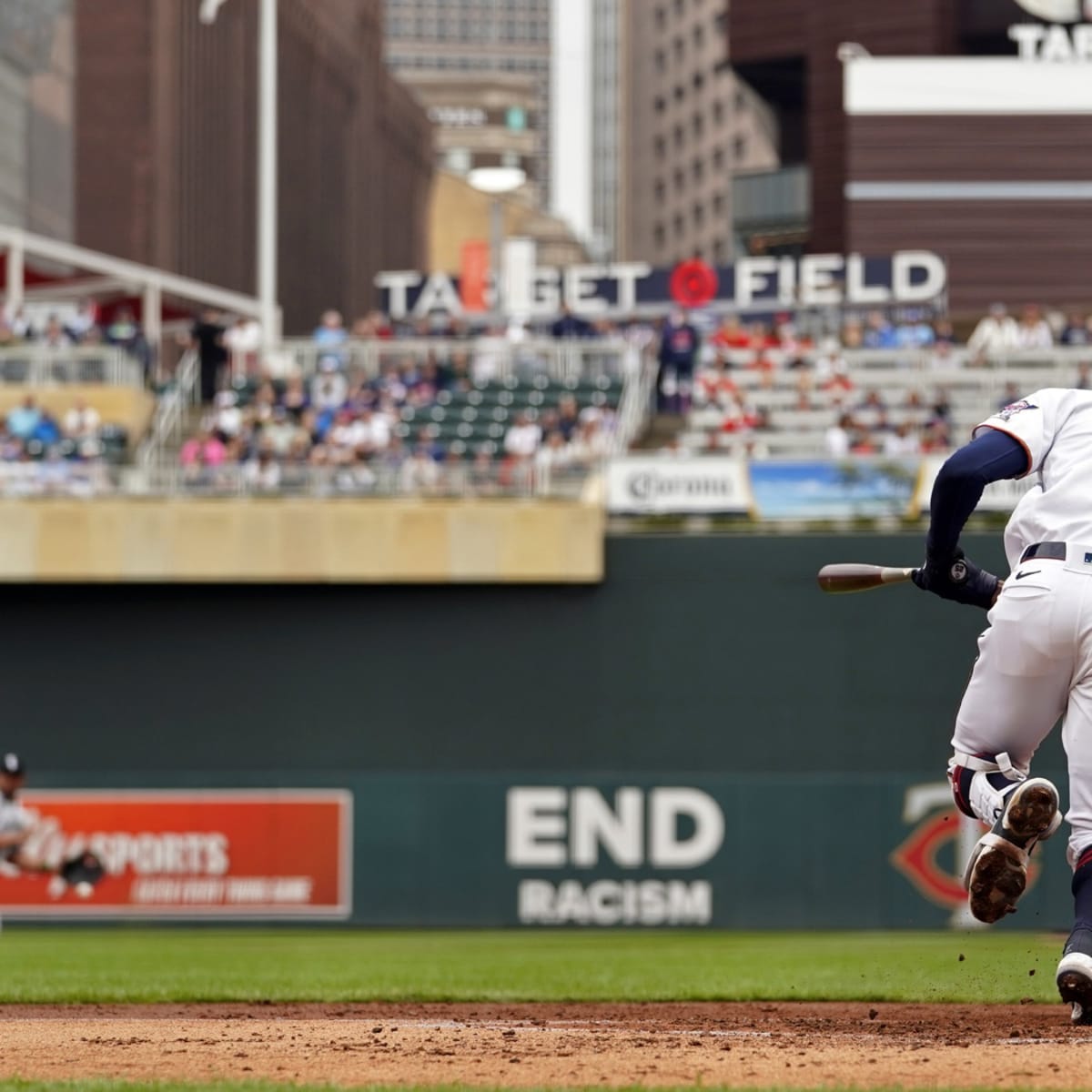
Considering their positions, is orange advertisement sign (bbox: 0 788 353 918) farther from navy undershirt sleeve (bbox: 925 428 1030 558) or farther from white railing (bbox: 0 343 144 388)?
navy undershirt sleeve (bbox: 925 428 1030 558)

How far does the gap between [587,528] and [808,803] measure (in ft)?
13.9

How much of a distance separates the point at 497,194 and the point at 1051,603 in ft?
85.1

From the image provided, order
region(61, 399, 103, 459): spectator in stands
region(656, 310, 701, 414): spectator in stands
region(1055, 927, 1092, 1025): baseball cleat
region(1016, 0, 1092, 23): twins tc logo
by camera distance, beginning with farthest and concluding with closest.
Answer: region(1016, 0, 1092, 23): twins tc logo < region(656, 310, 701, 414): spectator in stands < region(61, 399, 103, 459): spectator in stands < region(1055, 927, 1092, 1025): baseball cleat

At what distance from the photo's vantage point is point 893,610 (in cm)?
2347

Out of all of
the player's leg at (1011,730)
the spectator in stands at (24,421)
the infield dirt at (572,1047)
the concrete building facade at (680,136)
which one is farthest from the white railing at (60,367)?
the concrete building facade at (680,136)

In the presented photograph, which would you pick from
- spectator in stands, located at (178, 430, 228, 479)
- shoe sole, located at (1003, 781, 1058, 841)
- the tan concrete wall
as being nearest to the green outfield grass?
shoe sole, located at (1003, 781, 1058, 841)

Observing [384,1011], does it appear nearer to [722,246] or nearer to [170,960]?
[170,960]

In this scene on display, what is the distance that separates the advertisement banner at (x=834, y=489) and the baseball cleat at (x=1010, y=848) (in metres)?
16.2

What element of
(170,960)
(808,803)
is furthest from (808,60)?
(170,960)

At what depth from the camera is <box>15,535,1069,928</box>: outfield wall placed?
849 inches

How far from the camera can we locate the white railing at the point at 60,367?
27.3 meters

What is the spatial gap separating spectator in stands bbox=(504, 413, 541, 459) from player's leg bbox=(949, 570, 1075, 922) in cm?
1800

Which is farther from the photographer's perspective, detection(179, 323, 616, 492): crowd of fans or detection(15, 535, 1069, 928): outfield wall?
detection(179, 323, 616, 492): crowd of fans

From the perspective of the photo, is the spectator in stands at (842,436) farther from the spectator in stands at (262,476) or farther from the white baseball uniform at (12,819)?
the white baseball uniform at (12,819)
